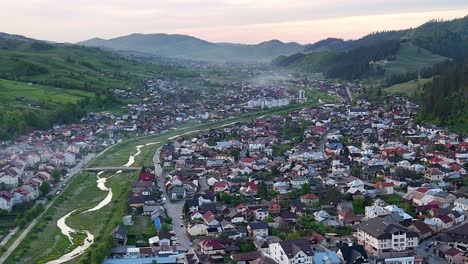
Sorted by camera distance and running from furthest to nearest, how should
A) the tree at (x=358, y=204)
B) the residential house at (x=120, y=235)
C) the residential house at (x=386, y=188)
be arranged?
the residential house at (x=386, y=188) → the tree at (x=358, y=204) → the residential house at (x=120, y=235)

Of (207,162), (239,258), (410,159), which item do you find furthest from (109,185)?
(410,159)

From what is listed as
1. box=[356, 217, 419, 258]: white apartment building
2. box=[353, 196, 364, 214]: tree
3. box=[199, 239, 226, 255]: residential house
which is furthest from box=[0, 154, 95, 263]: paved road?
box=[353, 196, 364, 214]: tree

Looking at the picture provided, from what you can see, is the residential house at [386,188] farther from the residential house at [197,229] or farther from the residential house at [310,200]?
the residential house at [197,229]

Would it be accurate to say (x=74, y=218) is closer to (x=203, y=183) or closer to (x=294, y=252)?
(x=203, y=183)

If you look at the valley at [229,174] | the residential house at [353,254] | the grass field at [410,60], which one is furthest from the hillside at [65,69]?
the residential house at [353,254]

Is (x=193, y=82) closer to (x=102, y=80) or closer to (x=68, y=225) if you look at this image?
(x=102, y=80)

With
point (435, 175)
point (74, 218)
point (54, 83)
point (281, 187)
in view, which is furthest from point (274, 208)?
point (54, 83)
